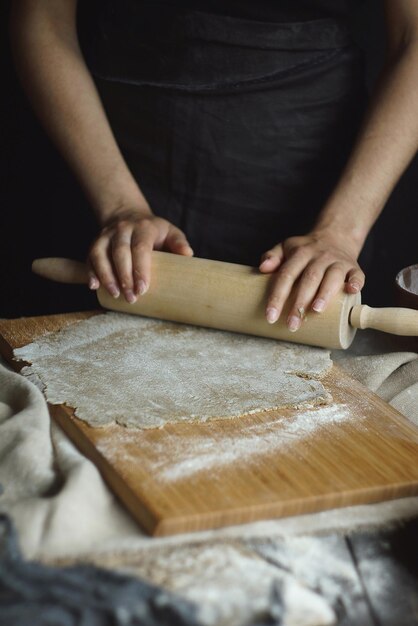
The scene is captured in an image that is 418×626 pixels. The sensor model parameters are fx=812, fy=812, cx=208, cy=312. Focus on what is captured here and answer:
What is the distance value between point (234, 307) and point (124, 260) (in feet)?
0.73

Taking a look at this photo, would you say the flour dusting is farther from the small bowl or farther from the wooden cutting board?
the small bowl

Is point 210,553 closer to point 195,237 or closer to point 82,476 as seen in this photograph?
point 82,476

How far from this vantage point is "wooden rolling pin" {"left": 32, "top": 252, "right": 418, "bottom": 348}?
1332mm

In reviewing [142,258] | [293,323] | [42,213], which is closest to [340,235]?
[293,323]

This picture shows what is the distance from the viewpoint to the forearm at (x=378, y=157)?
1559 mm

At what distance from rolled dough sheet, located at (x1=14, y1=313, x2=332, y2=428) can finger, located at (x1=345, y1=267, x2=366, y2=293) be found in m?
0.11

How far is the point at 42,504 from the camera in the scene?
0.85 m

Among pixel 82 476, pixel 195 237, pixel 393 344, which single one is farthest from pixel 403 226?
pixel 82 476

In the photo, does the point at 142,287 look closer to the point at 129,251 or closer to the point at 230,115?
the point at 129,251

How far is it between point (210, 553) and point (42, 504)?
182 millimetres

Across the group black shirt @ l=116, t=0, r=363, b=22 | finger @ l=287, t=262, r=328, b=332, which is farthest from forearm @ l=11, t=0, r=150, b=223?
finger @ l=287, t=262, r=328, b=332

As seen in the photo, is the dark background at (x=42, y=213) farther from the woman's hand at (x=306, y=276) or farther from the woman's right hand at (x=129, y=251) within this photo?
the woman's hand at (x=306, y=276)

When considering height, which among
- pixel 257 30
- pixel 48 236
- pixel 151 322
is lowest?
pixel 48 236

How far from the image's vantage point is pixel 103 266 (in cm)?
147
